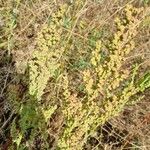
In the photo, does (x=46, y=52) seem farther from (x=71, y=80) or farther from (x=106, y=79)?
(x=71, y=80)

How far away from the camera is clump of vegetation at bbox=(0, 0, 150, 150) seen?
4.54ft

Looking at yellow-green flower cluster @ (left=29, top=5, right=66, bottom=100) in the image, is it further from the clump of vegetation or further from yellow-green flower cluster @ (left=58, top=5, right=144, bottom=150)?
yellow-green flower cluster @ (left=58, top=5, right=144, bottom=150)

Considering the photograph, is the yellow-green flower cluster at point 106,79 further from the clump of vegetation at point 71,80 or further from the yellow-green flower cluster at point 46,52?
the yellow-green flower cluster at point 46,52

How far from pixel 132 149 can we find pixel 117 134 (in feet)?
0.36

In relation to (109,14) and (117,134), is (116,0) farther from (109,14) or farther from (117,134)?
(117,134)

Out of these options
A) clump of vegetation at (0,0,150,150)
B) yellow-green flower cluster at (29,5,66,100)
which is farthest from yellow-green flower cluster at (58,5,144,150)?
yellow-green flower cluster at (29,5,66,100)

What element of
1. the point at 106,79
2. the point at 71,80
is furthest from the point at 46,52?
the point at 71,80

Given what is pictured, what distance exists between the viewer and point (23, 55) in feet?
8.19

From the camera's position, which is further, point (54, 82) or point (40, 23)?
point (40, 23)

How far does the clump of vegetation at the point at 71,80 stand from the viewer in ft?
4.54

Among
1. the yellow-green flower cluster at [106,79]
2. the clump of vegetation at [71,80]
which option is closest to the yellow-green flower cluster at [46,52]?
the clump of vegetation at [71,80]

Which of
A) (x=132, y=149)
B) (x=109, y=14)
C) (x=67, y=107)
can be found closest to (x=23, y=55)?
(x=109, y=14)

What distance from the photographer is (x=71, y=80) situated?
241 centimetres

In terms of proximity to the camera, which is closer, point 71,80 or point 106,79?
point 106,79
